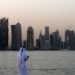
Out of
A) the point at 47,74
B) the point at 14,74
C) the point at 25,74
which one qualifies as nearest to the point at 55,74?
the point at 47,74

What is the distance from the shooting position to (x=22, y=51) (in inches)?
1100

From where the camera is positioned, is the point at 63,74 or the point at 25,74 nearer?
the point at 25,74

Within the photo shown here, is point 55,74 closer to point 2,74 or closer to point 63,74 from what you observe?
point 63,74

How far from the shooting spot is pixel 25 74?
1124 inches

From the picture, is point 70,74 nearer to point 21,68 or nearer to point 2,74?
point 2,74

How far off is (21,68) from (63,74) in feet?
90.4

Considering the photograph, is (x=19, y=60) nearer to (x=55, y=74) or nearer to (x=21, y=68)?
(x=21, y=68)

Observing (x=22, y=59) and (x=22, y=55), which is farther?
(x=22, y=59)

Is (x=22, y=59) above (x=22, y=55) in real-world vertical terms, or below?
below

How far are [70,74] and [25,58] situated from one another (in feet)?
89.5

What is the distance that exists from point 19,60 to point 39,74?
27668 mm

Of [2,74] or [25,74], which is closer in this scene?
[25,74]

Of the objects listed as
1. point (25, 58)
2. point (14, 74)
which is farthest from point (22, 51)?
point (14, 74)

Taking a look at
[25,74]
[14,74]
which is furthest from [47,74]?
[25,74]
